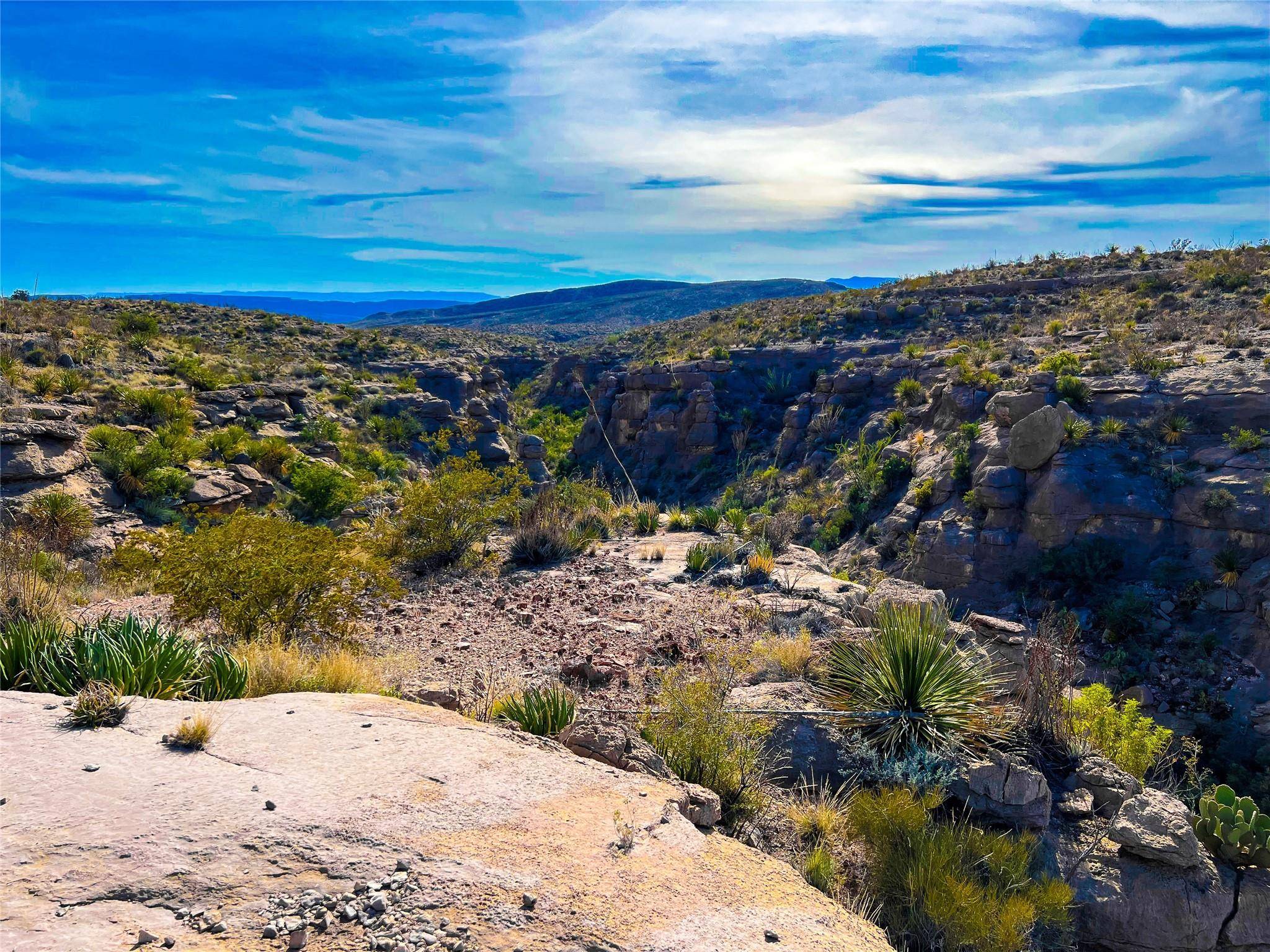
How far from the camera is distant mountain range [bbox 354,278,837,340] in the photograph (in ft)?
332

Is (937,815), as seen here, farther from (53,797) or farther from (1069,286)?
(1069,286)

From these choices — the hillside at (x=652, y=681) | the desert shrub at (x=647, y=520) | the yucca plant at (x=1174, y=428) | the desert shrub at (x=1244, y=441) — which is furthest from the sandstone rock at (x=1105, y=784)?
the yucca plant at (x=1174, y=428)

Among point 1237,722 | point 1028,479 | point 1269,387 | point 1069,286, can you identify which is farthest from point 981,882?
point 1069,286

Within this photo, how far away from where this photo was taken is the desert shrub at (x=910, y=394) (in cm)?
2534

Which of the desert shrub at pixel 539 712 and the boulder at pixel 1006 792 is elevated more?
the desert shrub at pixel 539 712

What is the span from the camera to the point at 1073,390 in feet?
56.4

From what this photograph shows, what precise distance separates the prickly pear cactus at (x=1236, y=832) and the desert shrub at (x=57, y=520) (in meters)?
14.6

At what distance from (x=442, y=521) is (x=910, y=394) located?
19305 millimetres

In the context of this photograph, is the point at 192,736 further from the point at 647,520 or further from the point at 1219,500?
the point at 1219,500

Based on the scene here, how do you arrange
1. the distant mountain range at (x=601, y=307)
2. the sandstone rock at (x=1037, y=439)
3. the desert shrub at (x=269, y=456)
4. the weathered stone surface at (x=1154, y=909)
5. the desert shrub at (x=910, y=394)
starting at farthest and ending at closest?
the distant mountain range at (x=601, y=307)
the desert shrub at (x=910, y=394)
the desert shrub at (x=269, y=456)
the sandstone rock at (x=1037, y=439)
the weathered stone surface at (x=1154, y=909)

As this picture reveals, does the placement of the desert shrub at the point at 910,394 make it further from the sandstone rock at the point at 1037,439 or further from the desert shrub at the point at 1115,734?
the desert shrub at the point at 1115,734

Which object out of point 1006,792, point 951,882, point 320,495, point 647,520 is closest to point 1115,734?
point 1006,792

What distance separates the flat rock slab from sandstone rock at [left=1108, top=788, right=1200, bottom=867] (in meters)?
2.40

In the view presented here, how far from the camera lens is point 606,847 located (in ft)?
12.5
